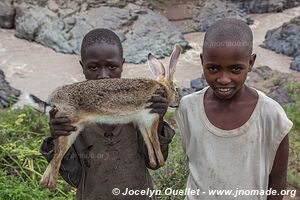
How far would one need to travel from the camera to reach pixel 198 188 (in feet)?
6.94

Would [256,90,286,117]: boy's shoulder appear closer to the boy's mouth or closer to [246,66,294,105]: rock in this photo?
the boy's mouth

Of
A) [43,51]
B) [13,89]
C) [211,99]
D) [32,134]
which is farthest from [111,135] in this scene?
[43,51]

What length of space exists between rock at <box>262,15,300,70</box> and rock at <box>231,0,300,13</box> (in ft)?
7.43

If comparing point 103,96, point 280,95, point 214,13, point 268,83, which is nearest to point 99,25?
point 214,13

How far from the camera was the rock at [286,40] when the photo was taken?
9750 mm

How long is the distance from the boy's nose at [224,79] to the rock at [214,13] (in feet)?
30.8

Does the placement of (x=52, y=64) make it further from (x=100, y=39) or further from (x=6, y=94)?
(x=100, y=39)

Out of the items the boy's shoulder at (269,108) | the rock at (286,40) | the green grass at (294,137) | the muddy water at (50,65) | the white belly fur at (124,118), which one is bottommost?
the muddy water at (50,65)

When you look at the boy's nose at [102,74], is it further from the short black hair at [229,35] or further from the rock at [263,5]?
the rock at [263,5]

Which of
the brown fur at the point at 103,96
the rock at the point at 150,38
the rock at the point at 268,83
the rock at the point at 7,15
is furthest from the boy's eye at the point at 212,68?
the rock at the point at 7,15

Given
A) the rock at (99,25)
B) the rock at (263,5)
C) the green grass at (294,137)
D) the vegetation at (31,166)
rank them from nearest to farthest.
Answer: the vegetation at (31,166) < the green grass at (294,137) < the rock at (99,25) < the rock at (263,5)

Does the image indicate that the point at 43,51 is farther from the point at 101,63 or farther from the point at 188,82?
the point at 101,63

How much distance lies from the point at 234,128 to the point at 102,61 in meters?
0.65

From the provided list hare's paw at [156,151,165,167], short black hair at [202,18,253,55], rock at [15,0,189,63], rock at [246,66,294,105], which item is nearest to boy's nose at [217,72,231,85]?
short black hair at [202,18,253,55]
